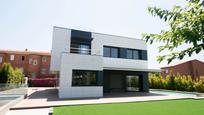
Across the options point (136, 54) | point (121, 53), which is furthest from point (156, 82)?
point (121, 53)

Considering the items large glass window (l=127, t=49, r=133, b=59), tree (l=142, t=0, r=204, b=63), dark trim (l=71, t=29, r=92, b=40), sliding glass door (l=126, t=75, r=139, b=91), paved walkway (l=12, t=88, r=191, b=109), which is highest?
dark trim (l=71, t=29, r=92, b=40)

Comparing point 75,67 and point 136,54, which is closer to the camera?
point 75,67

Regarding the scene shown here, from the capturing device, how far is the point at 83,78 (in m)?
16.2

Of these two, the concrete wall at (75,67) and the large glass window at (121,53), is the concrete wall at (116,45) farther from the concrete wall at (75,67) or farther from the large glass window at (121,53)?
the concrete wall at (75,67)

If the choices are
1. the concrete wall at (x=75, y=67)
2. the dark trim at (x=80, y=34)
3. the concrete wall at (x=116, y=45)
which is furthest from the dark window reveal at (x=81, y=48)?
the concrete wall at (x=75, y=67)

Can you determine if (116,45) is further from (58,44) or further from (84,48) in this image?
(58,44)

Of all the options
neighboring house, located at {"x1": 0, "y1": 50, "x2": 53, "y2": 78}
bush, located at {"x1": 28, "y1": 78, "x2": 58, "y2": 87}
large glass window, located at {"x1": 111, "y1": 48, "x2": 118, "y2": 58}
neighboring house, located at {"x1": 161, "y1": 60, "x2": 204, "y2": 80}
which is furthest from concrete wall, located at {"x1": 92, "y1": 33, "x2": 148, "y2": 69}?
neighboring house, located at {"x1": 161, "y1": 60, "x2": 204, "y2": 80}

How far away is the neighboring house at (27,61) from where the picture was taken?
4106 cm

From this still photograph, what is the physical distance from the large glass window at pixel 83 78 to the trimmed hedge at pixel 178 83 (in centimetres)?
1689

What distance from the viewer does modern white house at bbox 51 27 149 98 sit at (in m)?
15.6

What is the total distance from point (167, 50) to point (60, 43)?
16.9 m

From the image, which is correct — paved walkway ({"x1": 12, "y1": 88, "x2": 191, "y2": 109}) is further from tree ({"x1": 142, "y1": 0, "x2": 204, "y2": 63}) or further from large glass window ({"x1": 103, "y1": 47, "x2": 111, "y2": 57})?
tree ({"x1": 142, "y1": 0, "x2": 204, "y2": 63})

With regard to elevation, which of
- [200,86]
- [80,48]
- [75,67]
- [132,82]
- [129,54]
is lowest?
[200,86]

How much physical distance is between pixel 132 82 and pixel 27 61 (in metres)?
Answer: 30.5
